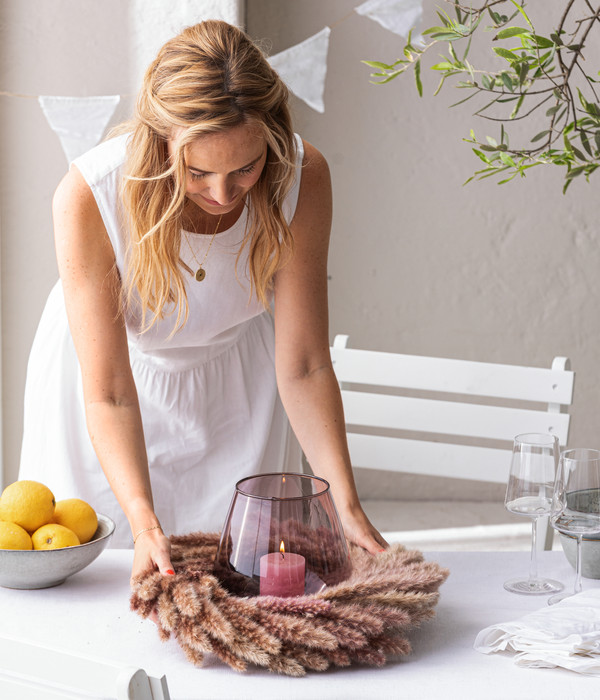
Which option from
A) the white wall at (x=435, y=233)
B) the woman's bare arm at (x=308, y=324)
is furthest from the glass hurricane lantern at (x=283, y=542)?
the white wall at (x=435, y=233)

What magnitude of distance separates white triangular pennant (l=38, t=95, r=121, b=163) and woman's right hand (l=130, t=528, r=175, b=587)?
68.8 inches

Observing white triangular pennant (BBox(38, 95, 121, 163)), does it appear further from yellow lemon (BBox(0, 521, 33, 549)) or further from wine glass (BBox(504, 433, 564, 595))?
wine glass (BBox(504, 433, 564, 595))

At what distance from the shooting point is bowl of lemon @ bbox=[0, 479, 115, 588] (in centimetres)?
104

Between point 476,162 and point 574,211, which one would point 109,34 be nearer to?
point 476,162

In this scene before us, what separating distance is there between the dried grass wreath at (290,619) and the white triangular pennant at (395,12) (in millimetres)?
2190

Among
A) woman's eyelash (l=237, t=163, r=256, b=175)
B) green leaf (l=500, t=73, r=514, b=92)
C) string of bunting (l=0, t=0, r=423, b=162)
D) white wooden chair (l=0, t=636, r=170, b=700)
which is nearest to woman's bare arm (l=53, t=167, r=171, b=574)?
woman's eyelash (l=237, t=163, r=256, b=175)

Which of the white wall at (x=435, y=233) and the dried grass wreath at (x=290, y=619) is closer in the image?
the dried grass wreath at (x=290, y=619)

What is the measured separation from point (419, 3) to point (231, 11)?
58 centimetres

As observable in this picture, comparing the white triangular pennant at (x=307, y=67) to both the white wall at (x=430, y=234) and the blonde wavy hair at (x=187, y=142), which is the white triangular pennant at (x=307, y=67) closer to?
the white wall at (x=430, y=234)

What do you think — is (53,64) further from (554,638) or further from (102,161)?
(554,638)

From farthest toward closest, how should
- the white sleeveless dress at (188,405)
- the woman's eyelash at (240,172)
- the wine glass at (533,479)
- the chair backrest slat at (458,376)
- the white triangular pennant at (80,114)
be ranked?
the white triangular pennant at (80,114)
the chair backrest slat at (458,376)
the white sleeveless dress at (188,405)
the woman's eyelash at (240,172)
the wine glass at (533,479)

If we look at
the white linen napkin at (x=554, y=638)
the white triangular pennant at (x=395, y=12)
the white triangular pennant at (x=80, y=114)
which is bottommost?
the white linen napkin at (x=554, y=638)

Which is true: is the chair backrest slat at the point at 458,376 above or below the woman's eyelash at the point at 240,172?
below

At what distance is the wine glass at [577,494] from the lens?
1.00 m
